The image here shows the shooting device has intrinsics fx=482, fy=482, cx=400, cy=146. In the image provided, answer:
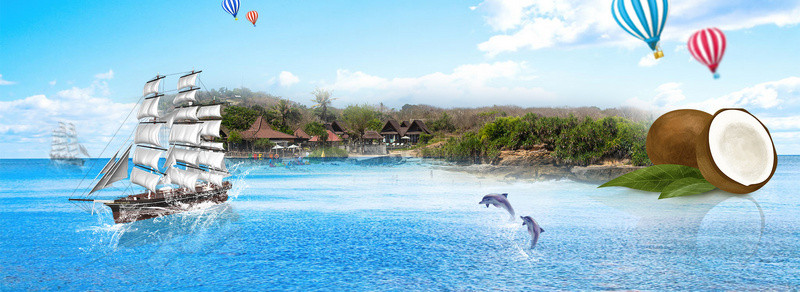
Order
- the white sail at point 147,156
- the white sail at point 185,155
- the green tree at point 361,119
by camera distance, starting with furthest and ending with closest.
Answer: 1. the green tree at point 361,119
2. the white sail at point 185,155
3. the white sail at point 147,156

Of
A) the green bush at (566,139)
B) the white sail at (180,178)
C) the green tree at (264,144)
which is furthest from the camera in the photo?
the green tree at (264,144)

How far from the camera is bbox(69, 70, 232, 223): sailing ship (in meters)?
19.4

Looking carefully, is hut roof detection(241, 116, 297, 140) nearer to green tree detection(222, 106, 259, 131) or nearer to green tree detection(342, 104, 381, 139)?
green tree detection(222, 106, 259, 131)

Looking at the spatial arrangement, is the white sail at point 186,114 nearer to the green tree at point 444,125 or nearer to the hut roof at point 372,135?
the green tree at point 444,125

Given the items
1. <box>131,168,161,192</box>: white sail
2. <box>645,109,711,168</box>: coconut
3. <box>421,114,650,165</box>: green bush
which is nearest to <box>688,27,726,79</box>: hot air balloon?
<box>645,109,711,168</box>: coconut

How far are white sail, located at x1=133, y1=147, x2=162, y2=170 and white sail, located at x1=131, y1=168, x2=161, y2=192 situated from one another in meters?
0.72

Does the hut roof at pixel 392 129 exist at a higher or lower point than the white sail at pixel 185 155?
higher

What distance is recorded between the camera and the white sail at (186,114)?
76.9 ft

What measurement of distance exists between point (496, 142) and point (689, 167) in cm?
2565

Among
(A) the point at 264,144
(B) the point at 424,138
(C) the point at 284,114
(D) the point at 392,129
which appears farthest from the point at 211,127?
(D) the point at 392,129

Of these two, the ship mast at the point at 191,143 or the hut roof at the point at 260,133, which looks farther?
the hut roof at the point at 260,133

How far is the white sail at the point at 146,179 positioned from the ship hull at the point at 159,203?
356mm

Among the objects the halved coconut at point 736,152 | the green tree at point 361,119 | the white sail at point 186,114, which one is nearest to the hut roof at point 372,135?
the green tree at point 361,119

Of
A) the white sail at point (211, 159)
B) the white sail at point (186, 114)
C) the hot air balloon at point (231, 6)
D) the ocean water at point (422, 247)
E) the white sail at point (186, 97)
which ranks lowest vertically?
the ocean water at point (422, 247)
